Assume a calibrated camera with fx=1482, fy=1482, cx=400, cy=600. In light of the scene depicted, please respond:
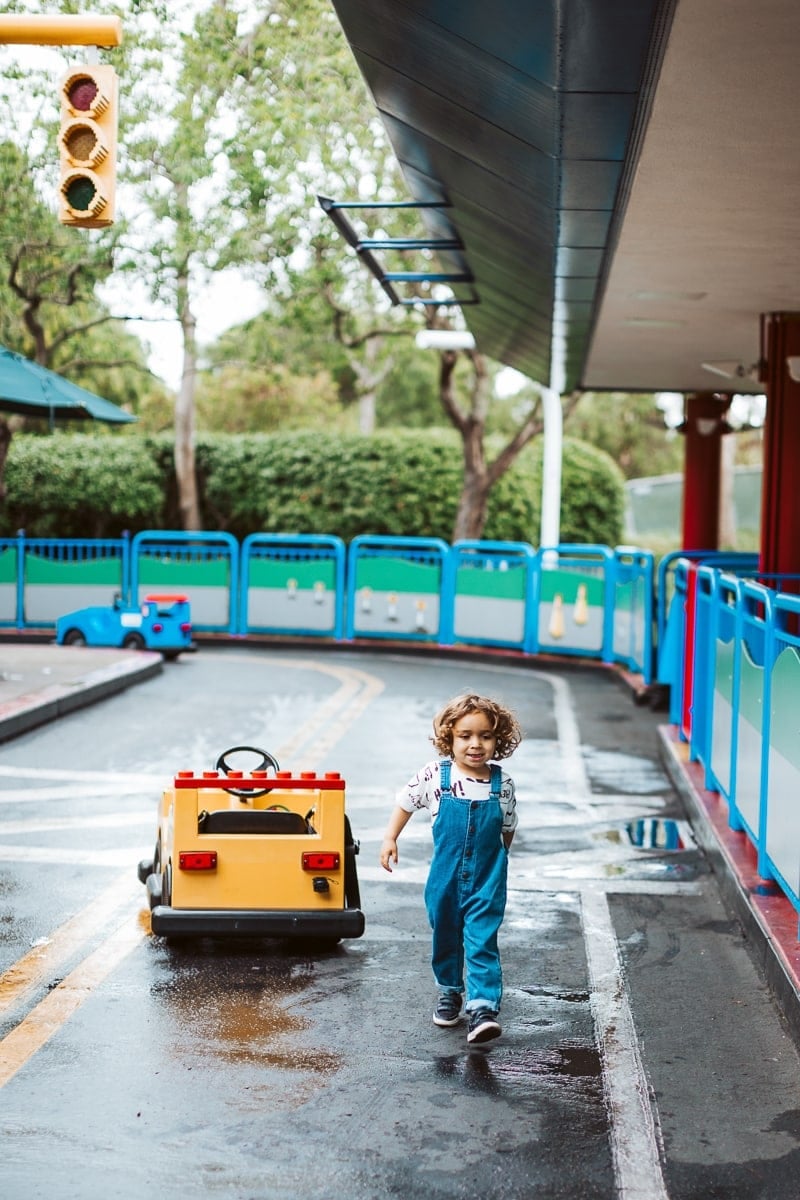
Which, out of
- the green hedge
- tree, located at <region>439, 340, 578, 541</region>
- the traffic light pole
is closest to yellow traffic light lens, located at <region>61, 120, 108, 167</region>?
the traffic light pole

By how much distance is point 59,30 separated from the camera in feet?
27.2

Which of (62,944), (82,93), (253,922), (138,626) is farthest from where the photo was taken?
(138,626)

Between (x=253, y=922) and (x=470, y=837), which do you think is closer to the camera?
(x=470, y=837)

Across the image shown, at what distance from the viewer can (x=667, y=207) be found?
8.05 meters

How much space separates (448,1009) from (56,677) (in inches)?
419

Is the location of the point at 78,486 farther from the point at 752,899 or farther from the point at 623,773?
the point at 752,899

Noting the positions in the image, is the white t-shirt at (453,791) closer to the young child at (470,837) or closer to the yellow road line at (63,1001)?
the young child at (470,837)

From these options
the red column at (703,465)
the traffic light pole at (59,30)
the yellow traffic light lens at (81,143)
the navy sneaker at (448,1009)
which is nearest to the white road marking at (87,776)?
the yellow traffic light lens at (81,143)

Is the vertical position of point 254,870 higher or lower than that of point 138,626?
lower

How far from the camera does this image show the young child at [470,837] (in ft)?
17.7

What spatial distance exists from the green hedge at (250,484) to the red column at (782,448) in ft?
47.9

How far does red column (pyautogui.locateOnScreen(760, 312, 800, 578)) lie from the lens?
39.4 ft

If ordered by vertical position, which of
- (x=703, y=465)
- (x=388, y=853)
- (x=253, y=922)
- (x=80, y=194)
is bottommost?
(x=253, y=922)

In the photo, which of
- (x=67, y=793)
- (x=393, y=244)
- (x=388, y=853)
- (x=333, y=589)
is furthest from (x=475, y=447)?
(x=388, y=853)
